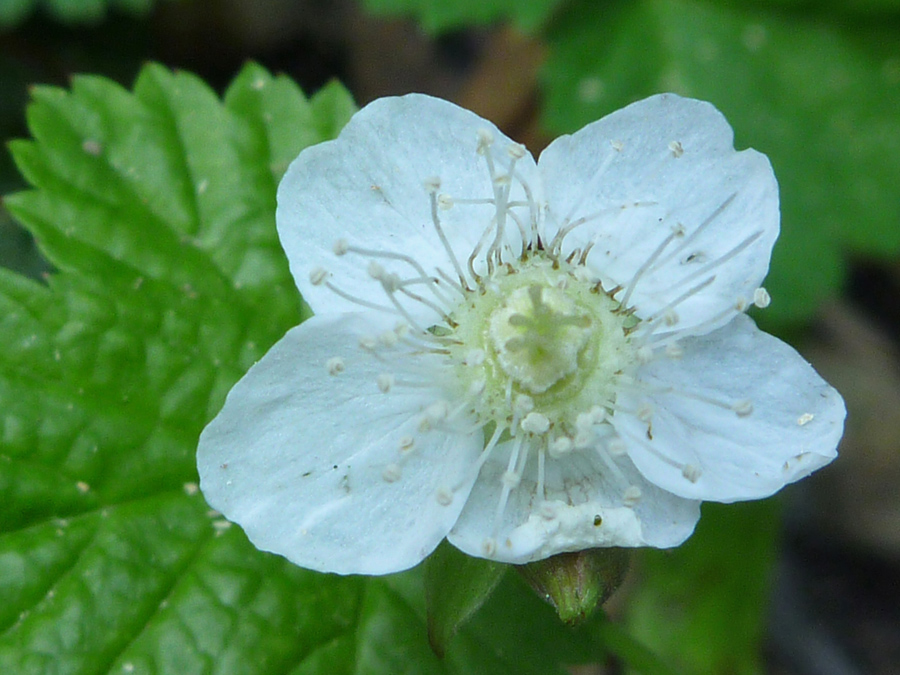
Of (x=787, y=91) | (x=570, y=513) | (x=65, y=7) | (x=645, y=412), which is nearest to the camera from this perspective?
(x=570, y=513)

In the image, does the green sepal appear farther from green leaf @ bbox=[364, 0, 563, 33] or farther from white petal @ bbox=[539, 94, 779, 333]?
green leaf @ bbox=[364, 0, 563, 33]

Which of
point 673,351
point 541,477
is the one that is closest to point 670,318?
point 673,351

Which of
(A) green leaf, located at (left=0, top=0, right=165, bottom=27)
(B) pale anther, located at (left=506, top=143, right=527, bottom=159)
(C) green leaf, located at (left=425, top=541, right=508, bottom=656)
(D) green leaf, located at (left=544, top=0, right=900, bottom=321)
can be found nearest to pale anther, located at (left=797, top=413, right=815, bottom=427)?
(C) green leaf, located at (left=425, top=541, right=508, bottom=656)

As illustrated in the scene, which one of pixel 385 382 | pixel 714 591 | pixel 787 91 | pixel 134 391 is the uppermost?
pixel 385 382

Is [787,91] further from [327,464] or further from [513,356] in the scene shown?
[327,464]

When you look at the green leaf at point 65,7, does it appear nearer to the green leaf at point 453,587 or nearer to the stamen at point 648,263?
the stamen at point 648,263

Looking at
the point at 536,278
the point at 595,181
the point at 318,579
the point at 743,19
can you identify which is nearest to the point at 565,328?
the point at 536,278
